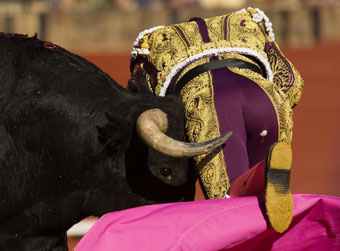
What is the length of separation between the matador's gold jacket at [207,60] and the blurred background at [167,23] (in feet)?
14.3

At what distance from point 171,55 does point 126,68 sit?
4779mm

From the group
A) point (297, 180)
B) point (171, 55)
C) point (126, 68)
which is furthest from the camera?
point (126, 68)

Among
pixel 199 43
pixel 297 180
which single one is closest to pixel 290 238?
pixel 199 43

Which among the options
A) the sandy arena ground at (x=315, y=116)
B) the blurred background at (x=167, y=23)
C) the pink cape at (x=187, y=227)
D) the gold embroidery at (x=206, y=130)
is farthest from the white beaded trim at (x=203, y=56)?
the blurred background at (x=167, y=23)

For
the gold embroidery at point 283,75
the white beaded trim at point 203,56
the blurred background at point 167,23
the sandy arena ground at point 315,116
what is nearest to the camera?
the white beaded trim at point 203,56

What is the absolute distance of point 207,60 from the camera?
3.46 meters

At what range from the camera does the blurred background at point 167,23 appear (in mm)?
8219

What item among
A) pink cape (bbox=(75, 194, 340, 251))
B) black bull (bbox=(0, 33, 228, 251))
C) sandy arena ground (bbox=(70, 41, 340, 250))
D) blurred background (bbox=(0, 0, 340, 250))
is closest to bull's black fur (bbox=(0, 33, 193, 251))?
black bull (bbox=(0, 33, 228, 251))

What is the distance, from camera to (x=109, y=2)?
8.89m

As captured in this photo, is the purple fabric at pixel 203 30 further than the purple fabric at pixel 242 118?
Yes

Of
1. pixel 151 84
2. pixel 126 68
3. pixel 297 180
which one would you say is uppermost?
pixel 151 84

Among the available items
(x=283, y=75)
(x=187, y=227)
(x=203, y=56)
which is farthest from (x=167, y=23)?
(x=187, y=227)

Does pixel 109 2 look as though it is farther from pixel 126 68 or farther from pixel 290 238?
pixel 290 238

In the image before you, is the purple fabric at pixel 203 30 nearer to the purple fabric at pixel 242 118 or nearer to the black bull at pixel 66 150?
the purple fabric at pixel 242 118
